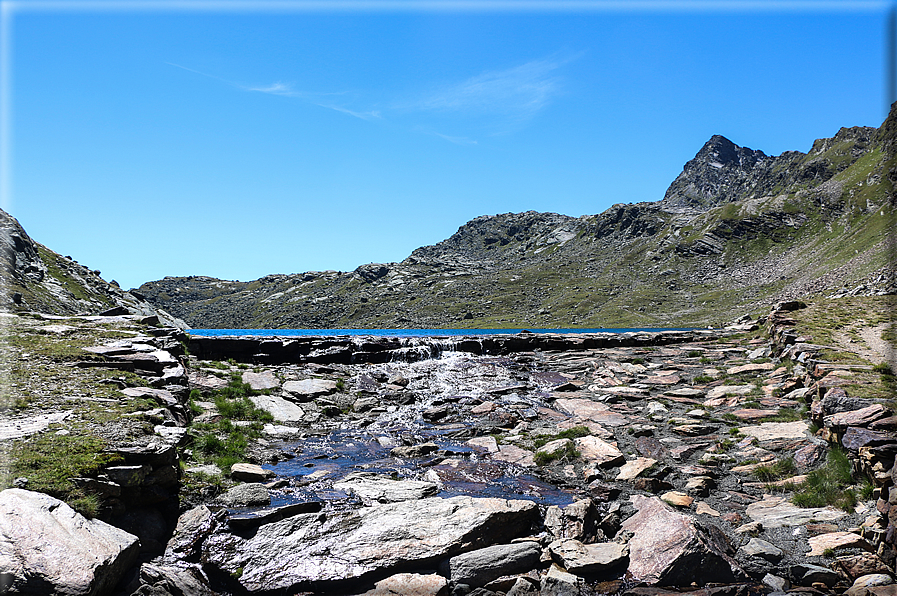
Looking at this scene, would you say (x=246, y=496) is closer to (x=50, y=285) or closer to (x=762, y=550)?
(x=762, y=550)

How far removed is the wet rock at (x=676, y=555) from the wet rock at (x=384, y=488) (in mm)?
5600

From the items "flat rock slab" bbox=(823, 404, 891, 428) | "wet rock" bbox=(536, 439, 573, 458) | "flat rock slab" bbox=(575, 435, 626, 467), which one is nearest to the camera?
"flat rock slab" bbox=(823, 404, 891, 428)

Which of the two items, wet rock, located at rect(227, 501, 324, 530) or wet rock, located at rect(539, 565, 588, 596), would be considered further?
wet rock, located at rect(227, 501, 324, 530)

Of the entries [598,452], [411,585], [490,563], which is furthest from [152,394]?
[598,452]

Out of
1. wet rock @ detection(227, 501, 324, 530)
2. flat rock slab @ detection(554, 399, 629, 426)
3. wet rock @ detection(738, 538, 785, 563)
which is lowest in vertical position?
wet rock @ detection(738, 538, 785, 563)

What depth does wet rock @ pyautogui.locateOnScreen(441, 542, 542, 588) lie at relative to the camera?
9266 mm

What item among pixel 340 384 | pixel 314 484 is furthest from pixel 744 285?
pixel 314 484

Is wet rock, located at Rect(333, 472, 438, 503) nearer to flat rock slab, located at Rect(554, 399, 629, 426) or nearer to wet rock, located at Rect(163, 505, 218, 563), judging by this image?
wet rock, located at Rect(163, 505, 218, 563)

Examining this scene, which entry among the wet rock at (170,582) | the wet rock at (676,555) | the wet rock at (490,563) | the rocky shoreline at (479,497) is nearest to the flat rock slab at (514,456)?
the rocky shoreline at (479,497)

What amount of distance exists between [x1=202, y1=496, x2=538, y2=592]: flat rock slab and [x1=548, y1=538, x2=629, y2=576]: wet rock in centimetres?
123

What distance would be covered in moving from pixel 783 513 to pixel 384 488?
10.2m

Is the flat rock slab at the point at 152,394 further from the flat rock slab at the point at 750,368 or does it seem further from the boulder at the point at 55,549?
the flat rock slab at the point at 750,368

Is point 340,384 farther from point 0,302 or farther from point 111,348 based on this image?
point 0,302

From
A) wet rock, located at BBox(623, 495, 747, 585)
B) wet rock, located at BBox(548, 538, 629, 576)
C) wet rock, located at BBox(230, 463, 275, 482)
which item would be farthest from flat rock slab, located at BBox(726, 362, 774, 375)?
wet rock, located at BBox(230, 463, 275, 482)
